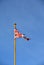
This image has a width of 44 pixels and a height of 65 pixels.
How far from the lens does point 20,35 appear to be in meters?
24.7

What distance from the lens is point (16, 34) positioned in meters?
24.9

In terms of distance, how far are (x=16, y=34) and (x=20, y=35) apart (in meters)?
0.68
